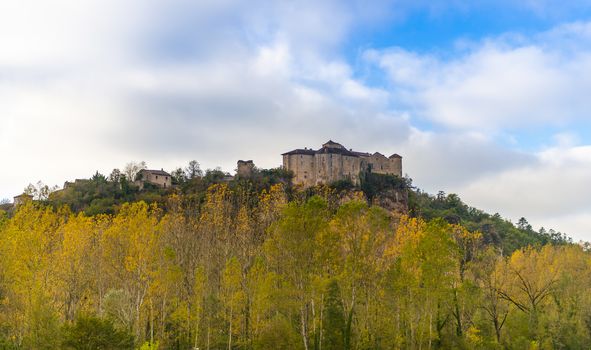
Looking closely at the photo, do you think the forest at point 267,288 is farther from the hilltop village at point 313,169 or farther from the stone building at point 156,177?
the stone building at point 156,177

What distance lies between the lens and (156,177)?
119750 mm

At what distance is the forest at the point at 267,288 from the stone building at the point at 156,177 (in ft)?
223

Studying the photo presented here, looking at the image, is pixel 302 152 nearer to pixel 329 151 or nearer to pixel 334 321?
pixel 329 151

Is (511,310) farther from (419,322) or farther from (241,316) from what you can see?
(241,316)

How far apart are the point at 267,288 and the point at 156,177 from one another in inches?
3345

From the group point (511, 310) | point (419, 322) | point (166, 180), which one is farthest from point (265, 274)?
point (166, 180)

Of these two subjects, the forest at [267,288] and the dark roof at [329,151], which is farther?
the dark roof at [329,151]

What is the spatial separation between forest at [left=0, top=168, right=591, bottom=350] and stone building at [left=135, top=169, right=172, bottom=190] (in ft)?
223

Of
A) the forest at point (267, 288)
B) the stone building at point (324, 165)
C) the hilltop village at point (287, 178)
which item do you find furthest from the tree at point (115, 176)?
the forest at point (267, 288)

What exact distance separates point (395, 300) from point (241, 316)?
12186 mm

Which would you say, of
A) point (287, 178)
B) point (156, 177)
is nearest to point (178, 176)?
point (156, 177)

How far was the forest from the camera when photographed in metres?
35.5

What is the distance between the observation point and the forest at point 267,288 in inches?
1398

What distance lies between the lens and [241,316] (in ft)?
144
